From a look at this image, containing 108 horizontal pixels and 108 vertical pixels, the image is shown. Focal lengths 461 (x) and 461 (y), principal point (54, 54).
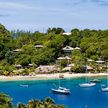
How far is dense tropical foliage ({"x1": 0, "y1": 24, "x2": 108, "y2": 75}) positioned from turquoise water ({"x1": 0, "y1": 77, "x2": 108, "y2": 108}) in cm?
831

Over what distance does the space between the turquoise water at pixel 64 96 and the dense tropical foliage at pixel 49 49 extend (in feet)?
27.3

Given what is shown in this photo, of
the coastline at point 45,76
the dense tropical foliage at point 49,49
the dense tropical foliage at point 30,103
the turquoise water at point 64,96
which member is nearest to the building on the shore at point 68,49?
the dense tropical foliage at point 49,49

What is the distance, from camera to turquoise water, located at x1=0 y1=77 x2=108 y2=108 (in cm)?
5942

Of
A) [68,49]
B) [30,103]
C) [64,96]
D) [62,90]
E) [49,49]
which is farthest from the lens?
[68,49]

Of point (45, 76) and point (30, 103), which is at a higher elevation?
point (30, 103)

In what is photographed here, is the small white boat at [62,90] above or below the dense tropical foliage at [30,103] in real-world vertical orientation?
below

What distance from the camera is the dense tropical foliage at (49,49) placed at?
309ft

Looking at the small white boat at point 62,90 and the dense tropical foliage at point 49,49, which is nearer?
the small white boat at point 62,90

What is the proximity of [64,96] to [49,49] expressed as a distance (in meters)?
31.4

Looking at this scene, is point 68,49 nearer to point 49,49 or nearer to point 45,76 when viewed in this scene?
point 49,49

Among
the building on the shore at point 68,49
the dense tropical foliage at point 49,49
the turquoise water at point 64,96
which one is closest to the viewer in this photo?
the turquoise water at point 64,96

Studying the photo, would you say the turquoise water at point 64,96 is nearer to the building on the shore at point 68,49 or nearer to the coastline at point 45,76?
the coastline at point 45,76

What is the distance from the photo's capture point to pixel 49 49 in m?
97.9

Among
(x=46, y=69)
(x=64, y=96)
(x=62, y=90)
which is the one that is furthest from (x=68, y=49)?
(x=64, y=96)
